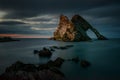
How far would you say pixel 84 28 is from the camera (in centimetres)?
12112

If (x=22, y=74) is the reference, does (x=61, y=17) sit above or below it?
above

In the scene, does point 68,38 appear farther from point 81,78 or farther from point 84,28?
point 81,78

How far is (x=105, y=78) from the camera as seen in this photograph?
57.8 ft

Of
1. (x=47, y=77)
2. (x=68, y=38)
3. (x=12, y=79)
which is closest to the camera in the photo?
(x=12, y=79)

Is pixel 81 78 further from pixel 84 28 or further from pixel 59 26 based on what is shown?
pixel 84 28

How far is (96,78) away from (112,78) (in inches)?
59.6

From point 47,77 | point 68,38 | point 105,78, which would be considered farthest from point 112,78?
point 68,38

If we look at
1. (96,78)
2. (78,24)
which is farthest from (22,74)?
(78,24)

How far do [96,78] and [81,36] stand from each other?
9328cm

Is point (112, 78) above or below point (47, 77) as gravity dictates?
below

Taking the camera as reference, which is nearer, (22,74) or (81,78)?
(22,74)

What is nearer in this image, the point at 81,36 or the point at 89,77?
the point at 89,77

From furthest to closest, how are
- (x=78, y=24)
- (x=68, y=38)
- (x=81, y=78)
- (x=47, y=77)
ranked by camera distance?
1. (x=78, y=24)
2. (x=68, y=38)
3. (x=81, y=78)
4. (x=47, y=77)

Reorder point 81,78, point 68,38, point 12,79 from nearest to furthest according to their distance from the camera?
point 12,79 → point 81,78 → point 68,38
